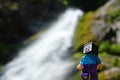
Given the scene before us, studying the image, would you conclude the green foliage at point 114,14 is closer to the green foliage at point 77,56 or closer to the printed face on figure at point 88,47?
the green foliage at point 77,56

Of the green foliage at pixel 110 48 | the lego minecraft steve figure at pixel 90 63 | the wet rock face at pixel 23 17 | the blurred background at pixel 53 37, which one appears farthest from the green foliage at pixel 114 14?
the lego minecraft steve figure at pixel 90 63

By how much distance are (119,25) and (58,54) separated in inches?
170

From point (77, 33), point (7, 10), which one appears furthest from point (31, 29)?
point (77, 33)

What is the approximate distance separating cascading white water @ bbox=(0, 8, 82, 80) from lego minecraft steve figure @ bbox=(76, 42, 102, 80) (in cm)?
835

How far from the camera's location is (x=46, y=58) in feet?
72.0

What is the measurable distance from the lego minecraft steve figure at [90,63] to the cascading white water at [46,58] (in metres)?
8.35

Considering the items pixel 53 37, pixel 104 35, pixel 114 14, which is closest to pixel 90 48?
pixel 104 35

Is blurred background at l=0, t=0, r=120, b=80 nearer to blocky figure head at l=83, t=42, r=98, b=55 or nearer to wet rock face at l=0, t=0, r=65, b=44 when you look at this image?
wet rock face at l=0, t=0, r=65, b=44

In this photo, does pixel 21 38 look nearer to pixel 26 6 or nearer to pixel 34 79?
pixel 26 6

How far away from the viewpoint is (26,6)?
31.4 meters

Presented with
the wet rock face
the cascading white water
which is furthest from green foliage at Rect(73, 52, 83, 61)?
the wet rock face

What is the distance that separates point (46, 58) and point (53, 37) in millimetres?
5026

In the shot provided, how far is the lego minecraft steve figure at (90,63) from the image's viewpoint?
8023 mm

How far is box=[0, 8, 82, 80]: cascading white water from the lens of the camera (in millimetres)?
18719
